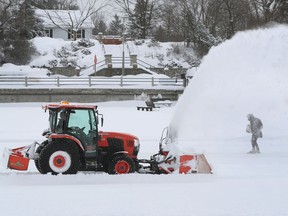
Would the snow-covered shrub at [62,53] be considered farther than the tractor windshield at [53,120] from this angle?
Yes

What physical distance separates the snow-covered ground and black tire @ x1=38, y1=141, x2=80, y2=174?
1.25ft

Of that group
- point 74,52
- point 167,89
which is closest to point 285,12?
point 167,89

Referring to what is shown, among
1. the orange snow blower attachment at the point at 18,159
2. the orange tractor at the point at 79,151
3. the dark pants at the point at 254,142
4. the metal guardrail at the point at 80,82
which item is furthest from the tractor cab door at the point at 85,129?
the metal guardrail at the point at 80,82

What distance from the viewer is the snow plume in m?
15.5

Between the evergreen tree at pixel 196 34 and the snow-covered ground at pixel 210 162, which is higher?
the evergreen tree at pixel 196 34

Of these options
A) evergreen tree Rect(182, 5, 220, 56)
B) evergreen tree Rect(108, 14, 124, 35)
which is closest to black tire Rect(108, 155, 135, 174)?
evergreen tree Rect(182, 5, 220, 56)

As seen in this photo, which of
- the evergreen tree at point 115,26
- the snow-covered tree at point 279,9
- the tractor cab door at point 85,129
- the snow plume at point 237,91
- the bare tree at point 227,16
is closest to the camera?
the tractor cab door at point 85,129

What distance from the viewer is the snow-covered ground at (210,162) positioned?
30.8ft

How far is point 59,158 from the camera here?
12109 millimetres

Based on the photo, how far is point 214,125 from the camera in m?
25.2

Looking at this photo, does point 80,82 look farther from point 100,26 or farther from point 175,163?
point 100,26

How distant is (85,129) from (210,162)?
434cm

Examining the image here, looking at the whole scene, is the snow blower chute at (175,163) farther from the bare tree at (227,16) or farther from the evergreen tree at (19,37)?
the bare tree at (227,16)

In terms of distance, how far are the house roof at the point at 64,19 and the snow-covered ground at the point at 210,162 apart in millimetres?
38239
